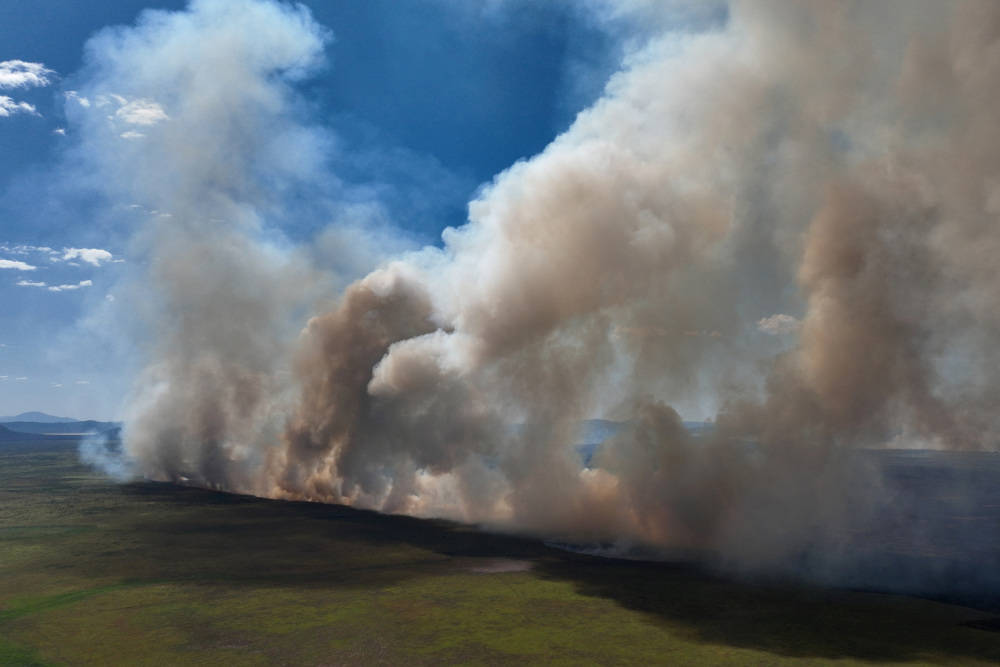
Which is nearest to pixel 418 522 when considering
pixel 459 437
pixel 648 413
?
pixel 459 437

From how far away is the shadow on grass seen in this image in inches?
1235

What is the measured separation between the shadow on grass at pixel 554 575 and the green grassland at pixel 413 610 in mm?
163

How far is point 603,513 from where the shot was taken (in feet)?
200

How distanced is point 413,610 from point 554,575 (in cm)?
1174

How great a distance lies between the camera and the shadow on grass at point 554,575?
31.4m

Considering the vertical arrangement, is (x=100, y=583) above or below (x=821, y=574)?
below

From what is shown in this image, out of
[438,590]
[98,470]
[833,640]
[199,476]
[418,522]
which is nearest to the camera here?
[833,640]

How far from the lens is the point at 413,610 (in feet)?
117

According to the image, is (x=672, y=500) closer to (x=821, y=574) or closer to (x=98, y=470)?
(x=821, y=574)

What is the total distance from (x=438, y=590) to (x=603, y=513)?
25.1 metres

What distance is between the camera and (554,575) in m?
43.8

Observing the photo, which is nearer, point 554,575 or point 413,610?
point 413,610

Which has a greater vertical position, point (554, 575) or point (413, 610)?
point (554, 575)

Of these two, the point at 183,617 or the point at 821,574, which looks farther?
the point at 821,574
